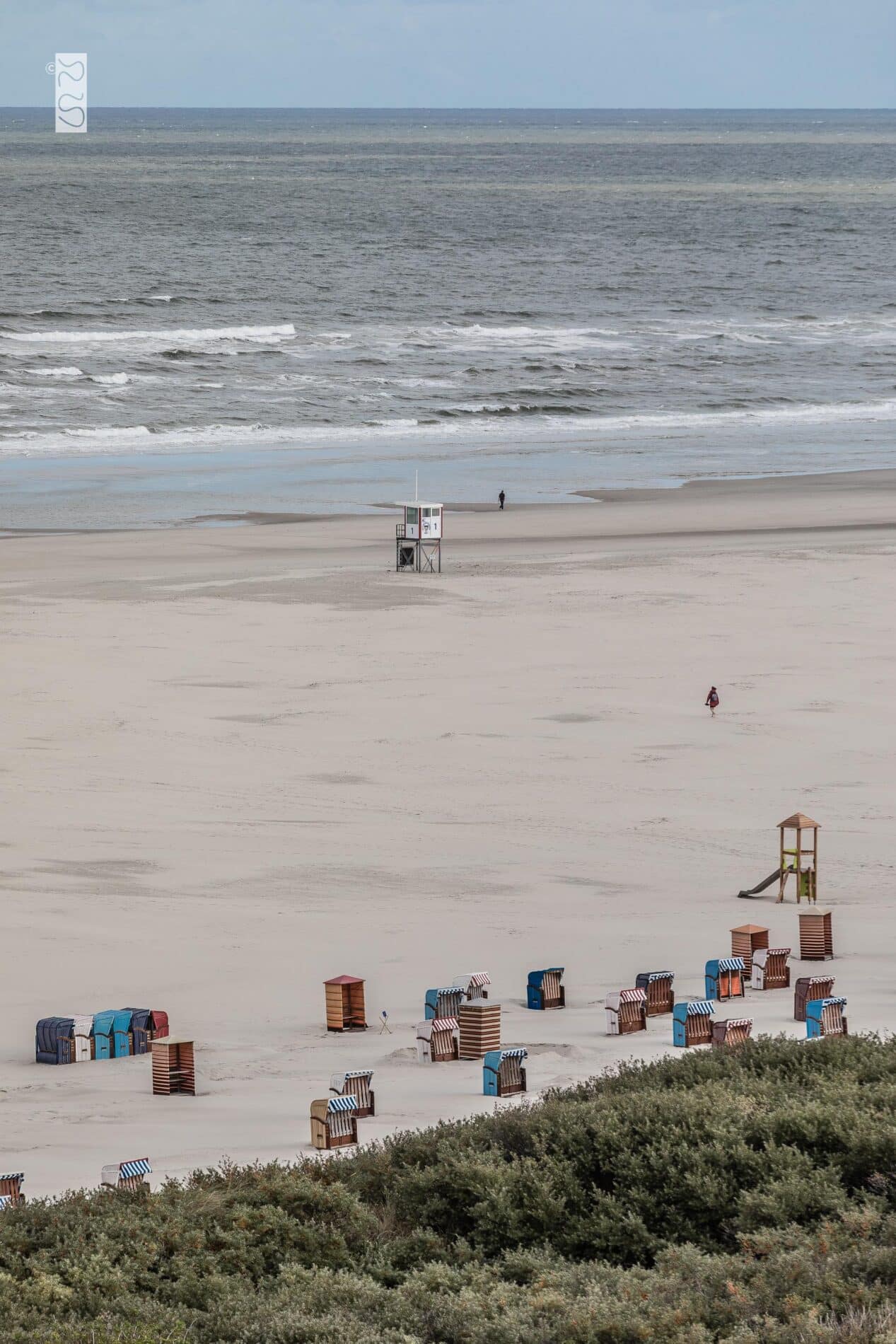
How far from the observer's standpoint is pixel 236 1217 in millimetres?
8102

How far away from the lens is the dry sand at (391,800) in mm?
11820

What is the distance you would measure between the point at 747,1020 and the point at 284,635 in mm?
14530

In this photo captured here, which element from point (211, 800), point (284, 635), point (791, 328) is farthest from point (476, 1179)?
point (791, 328)

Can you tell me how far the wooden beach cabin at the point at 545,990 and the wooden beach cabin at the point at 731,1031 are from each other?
145 centimetres

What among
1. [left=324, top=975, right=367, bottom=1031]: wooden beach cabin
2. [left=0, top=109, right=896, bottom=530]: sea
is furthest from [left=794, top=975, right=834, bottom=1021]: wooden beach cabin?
[left=0, top=109, right=896, bottom=530]: sea

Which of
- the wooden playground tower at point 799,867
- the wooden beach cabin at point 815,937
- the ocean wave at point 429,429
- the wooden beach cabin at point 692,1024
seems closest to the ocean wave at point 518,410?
the ocean wave at point 429,429

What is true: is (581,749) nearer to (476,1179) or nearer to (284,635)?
(284,635)

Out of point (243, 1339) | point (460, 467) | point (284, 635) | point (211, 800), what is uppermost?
point (460, 467)

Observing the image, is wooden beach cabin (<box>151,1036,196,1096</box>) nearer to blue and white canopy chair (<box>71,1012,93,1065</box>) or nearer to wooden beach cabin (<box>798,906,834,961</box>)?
blue and white canopy chair (<box>71,1012,93,1065</box>)

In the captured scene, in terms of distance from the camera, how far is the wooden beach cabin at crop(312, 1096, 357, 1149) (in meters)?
9.77

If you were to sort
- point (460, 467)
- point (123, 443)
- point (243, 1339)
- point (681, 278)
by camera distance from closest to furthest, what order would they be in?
1. point (243, 1339)
2. point (460, 467)
3. point (123, 443)
4. point (681, 278)

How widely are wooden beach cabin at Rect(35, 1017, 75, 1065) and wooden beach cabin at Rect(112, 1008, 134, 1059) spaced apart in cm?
26

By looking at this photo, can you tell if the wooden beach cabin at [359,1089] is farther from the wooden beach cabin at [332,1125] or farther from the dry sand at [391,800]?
the wooden beach cabin at [332,1125]

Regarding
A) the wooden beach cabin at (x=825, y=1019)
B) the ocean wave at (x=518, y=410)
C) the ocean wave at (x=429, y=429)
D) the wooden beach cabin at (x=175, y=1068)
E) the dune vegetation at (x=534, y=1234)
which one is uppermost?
the ocean wave at (x=518, y=410)
